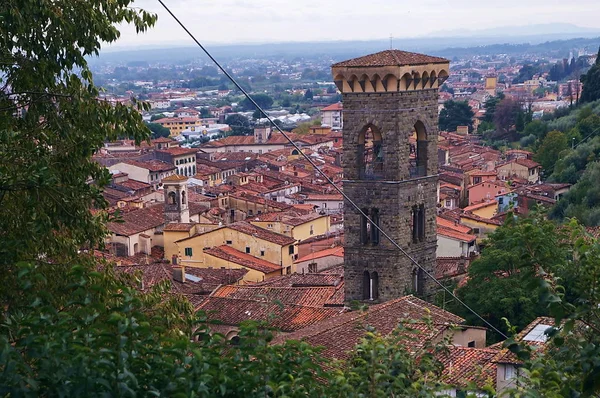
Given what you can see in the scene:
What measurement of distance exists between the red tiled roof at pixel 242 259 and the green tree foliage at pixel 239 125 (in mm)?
76242

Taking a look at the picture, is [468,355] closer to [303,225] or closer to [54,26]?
[54,26]

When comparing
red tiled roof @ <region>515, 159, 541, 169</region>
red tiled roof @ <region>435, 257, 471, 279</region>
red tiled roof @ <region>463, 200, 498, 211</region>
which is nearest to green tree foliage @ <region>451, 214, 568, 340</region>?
red tiled roof @ <region>435, 257, 471, 279</region>

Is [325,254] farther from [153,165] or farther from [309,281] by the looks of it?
[153,165]

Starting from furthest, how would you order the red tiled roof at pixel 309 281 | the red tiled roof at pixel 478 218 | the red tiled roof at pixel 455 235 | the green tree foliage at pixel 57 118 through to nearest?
the red tiled roof at pixel 478 218 < the red tiled roof at pixel 455 235 < the red tiled roof at pixel 309 281 < the green tree foliage at pixel 57 118

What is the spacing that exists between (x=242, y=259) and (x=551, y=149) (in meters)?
22.6

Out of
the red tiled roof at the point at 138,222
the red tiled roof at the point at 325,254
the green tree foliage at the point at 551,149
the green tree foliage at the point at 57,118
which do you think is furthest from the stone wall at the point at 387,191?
the green tree foliage at the point at 551,149

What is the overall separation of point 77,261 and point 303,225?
29.6 meters

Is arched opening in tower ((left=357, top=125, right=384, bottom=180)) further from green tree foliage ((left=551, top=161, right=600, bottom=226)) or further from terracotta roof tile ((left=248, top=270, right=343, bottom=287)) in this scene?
green tree foliage ((left=551, top=161, right=600, bottom=226))

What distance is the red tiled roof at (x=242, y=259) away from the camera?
31.2 m

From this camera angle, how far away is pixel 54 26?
8500mm

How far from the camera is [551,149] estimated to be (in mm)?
49656

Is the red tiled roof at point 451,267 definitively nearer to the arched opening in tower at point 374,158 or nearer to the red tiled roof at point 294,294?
the red tiled roof at point 294,294

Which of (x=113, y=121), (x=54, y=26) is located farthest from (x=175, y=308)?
(x=54, y=26)

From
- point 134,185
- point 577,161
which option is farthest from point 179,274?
point 134,185
